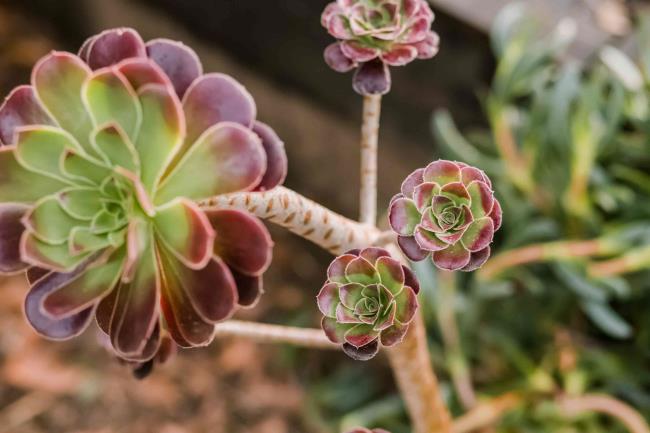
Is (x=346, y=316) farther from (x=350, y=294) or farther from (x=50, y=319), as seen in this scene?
(x=50, y=319)

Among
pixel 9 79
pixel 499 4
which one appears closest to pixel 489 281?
pixel 499 4

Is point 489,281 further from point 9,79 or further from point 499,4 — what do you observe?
point 9,79

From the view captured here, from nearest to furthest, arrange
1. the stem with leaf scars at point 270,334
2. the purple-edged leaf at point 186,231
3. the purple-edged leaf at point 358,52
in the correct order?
the purple-edged leaf at point 186,231
the purple-edged leaf at point 358,52
the stem with leaf scars at point 270,334

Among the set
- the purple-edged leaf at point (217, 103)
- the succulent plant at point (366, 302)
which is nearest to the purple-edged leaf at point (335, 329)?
the succulent plant at point (366, 302)

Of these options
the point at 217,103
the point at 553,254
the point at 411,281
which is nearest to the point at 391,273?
the point at 411,281

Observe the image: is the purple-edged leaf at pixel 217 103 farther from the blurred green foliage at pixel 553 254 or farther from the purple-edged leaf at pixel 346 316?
the blurred green foliage at pixel 553 254
